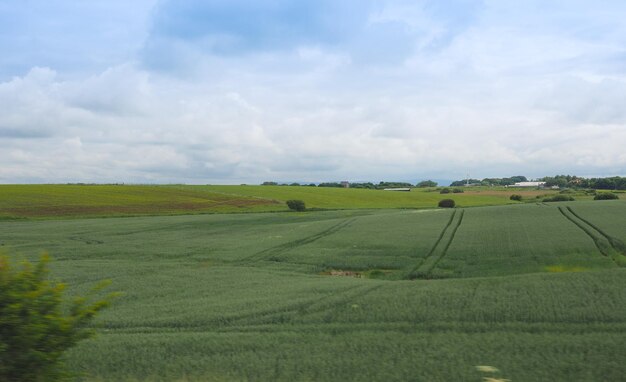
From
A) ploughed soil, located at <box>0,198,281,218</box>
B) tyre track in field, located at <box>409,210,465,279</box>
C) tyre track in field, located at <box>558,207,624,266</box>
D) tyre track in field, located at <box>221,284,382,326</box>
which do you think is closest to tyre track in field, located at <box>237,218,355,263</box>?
tyre track in field, located at <box>409,210,465,279</box>

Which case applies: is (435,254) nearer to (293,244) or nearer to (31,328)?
(293,244)

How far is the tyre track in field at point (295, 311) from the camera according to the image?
11977 millimetres

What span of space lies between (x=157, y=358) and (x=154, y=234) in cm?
2932

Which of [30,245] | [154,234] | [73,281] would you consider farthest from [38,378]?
[154,234]

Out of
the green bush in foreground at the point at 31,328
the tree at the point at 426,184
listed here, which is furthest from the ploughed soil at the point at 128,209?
the tree at the point at 426,184

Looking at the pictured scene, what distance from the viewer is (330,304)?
12.9m

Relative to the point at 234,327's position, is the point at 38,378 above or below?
above

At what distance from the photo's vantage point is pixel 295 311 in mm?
12516

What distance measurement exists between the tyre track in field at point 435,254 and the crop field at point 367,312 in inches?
4.7

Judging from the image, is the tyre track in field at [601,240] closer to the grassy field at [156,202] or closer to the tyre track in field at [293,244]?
the tyre track in field at [293,244]

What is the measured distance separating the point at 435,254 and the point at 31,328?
19.9 meters

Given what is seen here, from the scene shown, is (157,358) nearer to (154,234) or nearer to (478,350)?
(478,350)

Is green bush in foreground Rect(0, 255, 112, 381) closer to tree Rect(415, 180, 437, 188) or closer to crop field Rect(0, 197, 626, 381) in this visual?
crop field Rect(0, 197, 626, 381)

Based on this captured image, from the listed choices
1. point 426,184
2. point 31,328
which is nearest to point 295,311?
point 31,328
